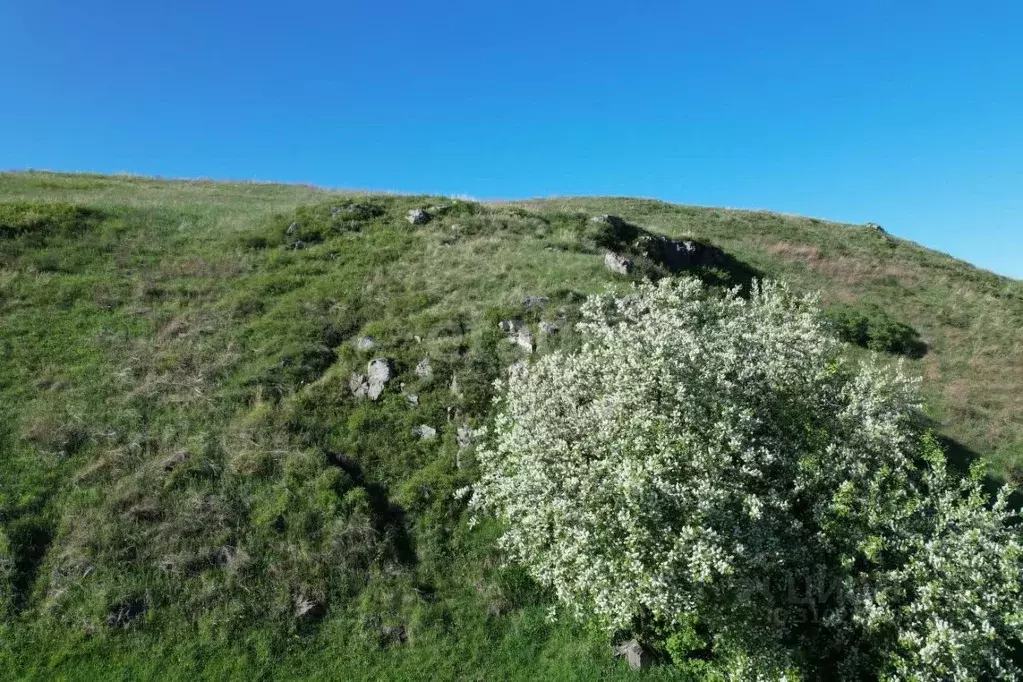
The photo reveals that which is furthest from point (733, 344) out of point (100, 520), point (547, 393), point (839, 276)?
point (839, 276)

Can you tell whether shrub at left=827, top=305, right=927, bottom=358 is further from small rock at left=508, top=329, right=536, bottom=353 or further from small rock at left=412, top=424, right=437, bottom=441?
small rock at left=412, top=424, right=437, bottom=441

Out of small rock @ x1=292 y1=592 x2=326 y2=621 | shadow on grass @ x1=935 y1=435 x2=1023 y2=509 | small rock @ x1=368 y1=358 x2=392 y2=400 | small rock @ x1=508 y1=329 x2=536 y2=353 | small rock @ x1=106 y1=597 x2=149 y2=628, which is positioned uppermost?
small rock @ x1=508 y1=329 x2=536 y2=353

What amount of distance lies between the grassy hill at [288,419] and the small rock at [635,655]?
0.35 metres

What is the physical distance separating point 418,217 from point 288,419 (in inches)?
1018

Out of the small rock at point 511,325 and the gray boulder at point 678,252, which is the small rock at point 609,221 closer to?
the gray boulder at point 678,252

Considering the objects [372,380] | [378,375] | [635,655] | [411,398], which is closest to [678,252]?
[411,398]

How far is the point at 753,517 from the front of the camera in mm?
14438

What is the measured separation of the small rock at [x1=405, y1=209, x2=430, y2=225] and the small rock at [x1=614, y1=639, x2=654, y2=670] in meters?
36.8

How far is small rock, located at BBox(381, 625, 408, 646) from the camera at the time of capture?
65.8 ft

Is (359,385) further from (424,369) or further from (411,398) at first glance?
(424,369)

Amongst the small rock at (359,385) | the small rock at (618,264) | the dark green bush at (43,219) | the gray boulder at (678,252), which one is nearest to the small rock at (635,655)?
the small rock at (359,385)

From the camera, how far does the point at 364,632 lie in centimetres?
2017

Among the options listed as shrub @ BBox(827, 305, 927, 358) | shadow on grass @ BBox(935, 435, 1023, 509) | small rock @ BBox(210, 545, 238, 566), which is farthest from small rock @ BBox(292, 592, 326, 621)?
shrub @ BBox(827, 305, 927, 358)

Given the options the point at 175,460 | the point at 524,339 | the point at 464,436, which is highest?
the point at 524,339
